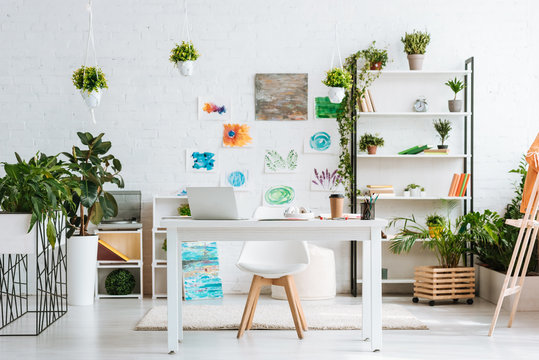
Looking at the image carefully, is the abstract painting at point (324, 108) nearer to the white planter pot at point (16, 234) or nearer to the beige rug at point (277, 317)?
the beige rug at point (277, 317)

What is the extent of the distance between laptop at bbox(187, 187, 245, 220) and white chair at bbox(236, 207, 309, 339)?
58 cm

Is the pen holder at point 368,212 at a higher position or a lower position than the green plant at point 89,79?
lower

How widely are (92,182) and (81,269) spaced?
2.48 feet

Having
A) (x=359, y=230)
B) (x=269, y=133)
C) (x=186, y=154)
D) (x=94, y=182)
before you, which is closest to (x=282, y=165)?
(x=269, y=133)

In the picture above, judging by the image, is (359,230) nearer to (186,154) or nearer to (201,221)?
(201,221)

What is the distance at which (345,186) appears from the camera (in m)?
6.09

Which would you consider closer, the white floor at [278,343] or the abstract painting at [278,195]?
the white floor at [278,343]

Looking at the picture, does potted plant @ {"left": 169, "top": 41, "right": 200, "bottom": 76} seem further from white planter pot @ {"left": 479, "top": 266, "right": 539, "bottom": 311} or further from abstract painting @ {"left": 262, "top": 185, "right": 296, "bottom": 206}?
white planter pot @ {"left": 479, "top": 266, "right": 539, "bottom": 311}

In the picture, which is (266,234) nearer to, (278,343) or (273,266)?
(273,266)

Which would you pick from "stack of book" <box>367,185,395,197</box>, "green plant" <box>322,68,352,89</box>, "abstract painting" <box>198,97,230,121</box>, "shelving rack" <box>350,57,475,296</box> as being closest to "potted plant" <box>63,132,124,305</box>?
"abstract painting" <box>198,97,230,121</box>

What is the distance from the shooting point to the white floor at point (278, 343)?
3736 millimetres

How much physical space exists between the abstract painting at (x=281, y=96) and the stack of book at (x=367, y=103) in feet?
1.79

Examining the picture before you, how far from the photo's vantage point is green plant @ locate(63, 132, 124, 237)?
17.7 ft

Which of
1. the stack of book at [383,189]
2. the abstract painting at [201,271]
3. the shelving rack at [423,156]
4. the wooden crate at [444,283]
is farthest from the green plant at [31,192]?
the wooden crate at [444,283]
